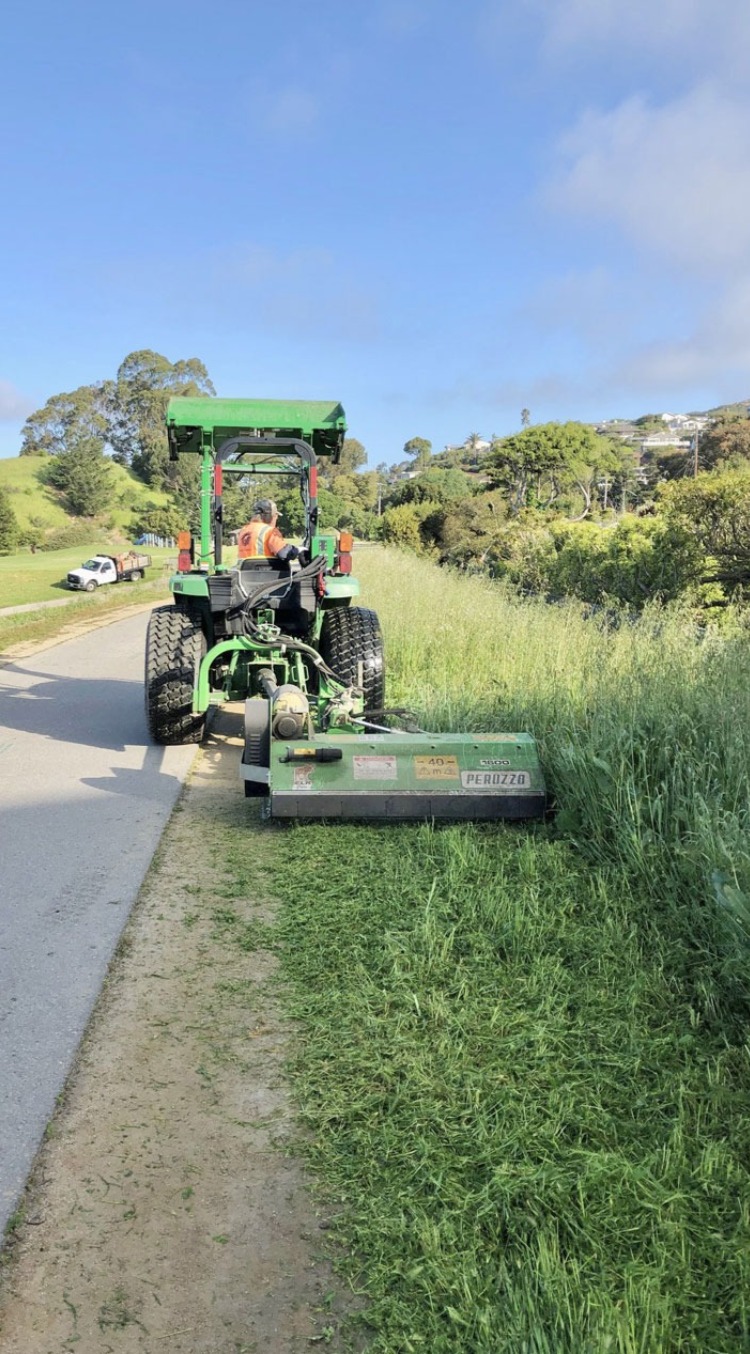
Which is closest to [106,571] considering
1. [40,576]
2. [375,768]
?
[40,576]

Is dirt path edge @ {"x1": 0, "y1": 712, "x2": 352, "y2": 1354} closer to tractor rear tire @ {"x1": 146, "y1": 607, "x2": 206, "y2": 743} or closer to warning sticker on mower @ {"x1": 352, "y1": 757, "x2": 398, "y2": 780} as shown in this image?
warning sticker on mower @ {"x1": 352, "y1": 757, "x2": 398, "y2": 780}

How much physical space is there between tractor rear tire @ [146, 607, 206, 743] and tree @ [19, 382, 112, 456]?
85.4m

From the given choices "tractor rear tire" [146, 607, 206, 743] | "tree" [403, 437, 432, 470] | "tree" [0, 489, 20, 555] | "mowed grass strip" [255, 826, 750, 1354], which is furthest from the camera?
"tree" [403, 437, 432, 470]

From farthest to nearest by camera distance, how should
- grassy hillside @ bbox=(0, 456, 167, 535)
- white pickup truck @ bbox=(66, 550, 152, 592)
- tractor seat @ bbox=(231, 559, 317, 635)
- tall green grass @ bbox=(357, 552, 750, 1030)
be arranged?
1. grassy hillside @ bbox=(0, 456, 167, 535)
2. white pickup truck @ bbox=(66, 550, 152, 592)
3. tractor seat @ bbox=(231, 559, 317, 635)
4. tall green grass @ bbox=(357, 552, 750, 1030)

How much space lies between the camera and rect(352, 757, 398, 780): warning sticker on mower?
5102mm

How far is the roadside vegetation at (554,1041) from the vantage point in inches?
82.0

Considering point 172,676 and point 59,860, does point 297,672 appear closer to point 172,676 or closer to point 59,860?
point 172,676

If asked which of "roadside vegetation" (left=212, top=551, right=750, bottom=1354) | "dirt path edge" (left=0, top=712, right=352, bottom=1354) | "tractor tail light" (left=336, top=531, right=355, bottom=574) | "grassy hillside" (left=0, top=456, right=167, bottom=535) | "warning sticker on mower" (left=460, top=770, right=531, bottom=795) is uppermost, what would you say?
"grassy hillside" (left=0, top=456, right=167, bottom=535)

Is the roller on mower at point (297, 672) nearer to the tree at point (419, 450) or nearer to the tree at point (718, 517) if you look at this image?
the tree at point (718, 517)

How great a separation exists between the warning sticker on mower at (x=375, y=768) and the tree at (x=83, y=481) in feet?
234

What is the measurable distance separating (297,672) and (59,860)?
236 centimetres

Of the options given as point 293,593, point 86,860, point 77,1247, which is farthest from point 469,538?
point 77,1247

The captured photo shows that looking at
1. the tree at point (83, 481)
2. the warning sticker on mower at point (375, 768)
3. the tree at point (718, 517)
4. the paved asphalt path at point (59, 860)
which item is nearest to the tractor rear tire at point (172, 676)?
the paved asphalt path at point (59, 860)

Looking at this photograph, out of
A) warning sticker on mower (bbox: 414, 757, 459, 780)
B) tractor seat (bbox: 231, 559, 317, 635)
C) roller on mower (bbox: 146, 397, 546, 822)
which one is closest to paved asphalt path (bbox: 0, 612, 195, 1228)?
roller on mower (bbox: 146, 397, 546, 822)
